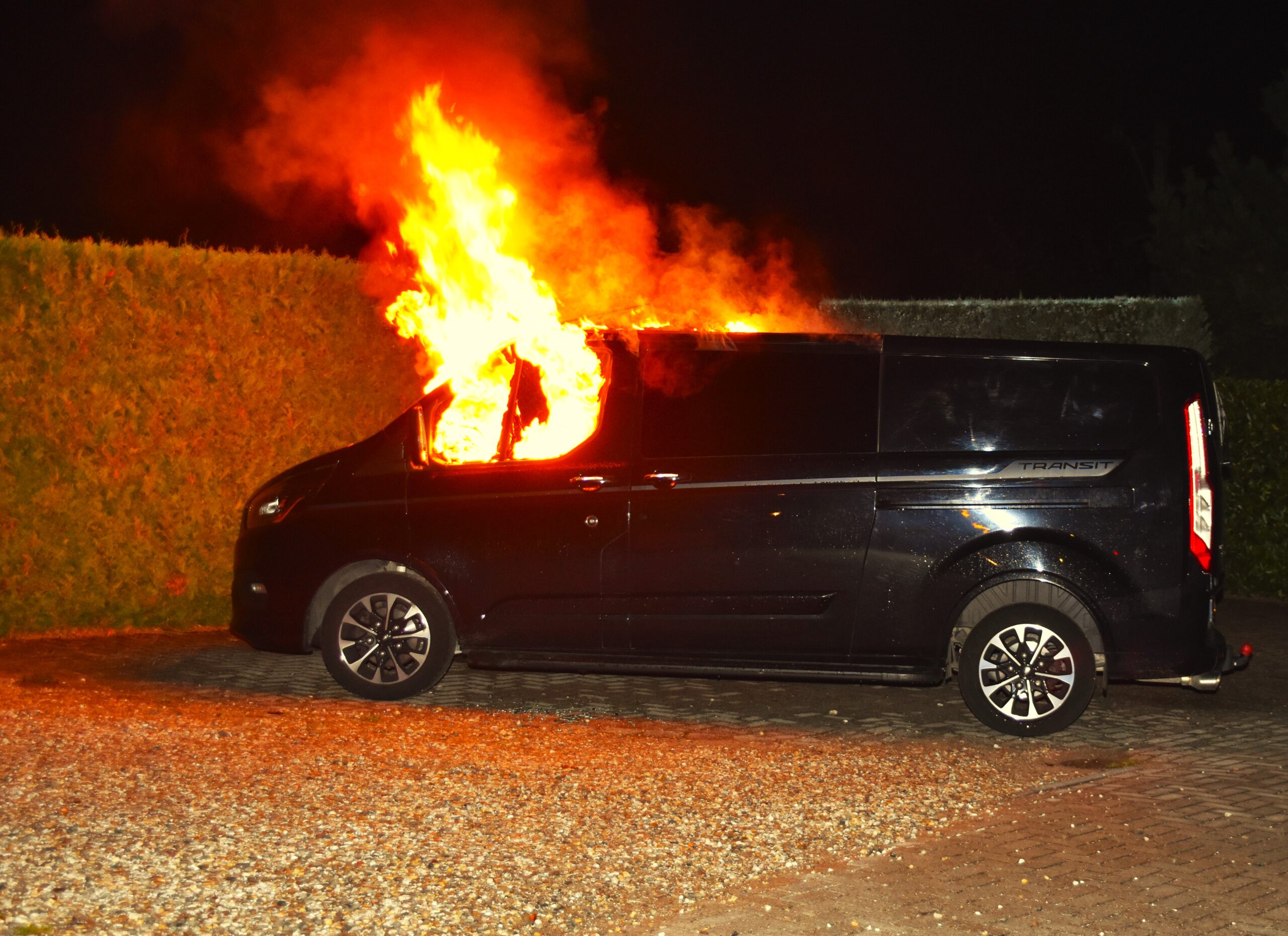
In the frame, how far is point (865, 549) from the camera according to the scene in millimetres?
7480

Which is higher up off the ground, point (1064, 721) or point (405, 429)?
point (405, 429)

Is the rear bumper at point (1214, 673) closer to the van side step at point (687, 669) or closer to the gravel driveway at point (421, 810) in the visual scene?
the gravel driveway at point (421, 810)

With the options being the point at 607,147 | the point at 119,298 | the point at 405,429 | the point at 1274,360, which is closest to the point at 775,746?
the point at 405,429

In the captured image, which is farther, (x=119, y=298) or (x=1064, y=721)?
(x=119, y=298)

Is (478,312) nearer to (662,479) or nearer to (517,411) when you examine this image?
(517,411)

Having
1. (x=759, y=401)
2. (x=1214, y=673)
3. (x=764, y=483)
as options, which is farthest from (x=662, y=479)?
(x=1214, y=673)

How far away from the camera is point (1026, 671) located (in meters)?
7.40

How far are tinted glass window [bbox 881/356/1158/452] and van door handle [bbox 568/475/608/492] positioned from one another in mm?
1502

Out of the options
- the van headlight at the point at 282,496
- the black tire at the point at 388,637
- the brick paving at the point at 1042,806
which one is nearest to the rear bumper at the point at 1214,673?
the brick paving at the point at 1042,806

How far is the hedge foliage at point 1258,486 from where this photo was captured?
1262cm

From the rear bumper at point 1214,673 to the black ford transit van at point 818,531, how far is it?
0.02 metres

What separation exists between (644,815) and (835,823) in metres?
0.74

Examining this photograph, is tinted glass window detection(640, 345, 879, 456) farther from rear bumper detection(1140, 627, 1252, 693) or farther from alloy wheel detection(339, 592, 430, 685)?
rear bumper detection(1140, 627, 1252, 693)

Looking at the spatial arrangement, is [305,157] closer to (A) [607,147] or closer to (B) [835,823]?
(A) [607,147]
